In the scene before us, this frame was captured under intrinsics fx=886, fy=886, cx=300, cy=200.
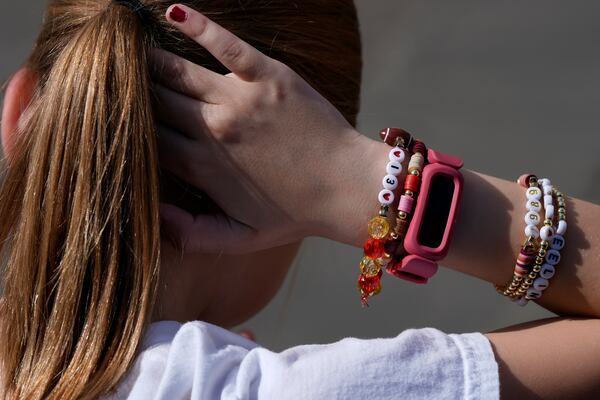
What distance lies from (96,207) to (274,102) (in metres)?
0.24

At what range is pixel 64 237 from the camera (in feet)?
3.27

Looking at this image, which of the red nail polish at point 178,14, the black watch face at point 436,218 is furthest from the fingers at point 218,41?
the black watch face at point 436,218

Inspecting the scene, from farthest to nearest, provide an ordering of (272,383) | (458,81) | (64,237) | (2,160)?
(458,81)
(2,160)
(64,237)
(272,383)

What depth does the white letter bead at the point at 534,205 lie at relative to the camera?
1.06 m

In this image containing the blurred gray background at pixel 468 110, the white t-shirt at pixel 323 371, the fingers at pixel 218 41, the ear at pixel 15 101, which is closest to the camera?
the white t-shirt at pixel 323 371

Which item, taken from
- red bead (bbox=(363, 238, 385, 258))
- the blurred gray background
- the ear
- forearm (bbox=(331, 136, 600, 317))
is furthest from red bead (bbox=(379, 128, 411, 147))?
the blurred gray background

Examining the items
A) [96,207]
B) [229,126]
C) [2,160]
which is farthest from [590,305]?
[2,160]

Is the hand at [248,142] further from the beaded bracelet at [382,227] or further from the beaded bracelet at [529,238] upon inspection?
the beaded bracelet at [529,238]

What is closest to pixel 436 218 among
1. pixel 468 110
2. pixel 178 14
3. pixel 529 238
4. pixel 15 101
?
pixel 529 238

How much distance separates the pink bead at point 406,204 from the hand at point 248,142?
0.05 meters

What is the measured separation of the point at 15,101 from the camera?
1.14 m

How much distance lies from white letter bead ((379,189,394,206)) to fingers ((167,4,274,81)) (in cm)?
20

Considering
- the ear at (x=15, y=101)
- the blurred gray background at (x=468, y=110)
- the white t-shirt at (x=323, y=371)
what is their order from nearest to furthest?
the white t-shirt at (x=323, y=371) < the ear at (x=15, y=101) < the blurred gray background at (x=468, y=110)

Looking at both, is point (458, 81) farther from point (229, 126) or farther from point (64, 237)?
point (64, 237)
